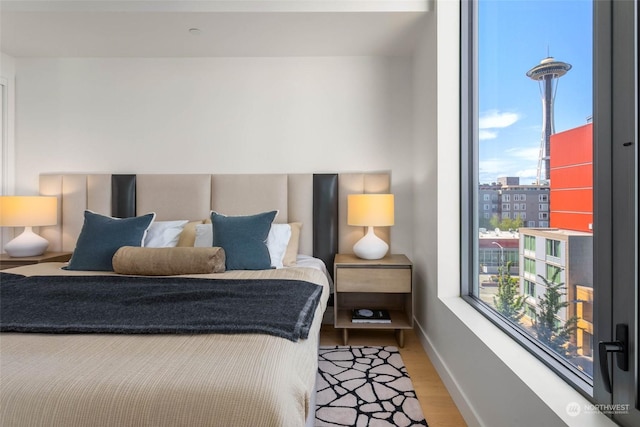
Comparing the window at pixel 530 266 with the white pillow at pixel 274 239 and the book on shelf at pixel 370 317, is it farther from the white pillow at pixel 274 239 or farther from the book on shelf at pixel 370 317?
the white pillow at pixel 274 239

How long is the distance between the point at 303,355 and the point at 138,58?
3.16m

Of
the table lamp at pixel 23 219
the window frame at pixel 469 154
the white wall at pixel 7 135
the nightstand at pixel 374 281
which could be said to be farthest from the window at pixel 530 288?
the white wall at pixel 7 135

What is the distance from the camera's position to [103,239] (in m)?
2.65

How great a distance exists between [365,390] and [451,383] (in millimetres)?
474

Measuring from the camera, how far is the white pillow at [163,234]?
111 inches

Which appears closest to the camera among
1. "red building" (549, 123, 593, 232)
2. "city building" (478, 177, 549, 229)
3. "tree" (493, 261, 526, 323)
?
"red building" (549, 123, 593, 232)

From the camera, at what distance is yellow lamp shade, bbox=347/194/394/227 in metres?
2.83

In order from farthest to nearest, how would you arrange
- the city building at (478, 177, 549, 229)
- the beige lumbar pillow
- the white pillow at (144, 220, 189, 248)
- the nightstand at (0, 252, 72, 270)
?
the nightstand at (0, 252, 72, 270)
the white pillow at (144, 220, 189, 248)
the beige lumbar pillow
the city building at (478, 177, 549, 229)

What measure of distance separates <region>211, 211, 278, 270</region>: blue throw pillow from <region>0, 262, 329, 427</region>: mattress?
1.28 metres

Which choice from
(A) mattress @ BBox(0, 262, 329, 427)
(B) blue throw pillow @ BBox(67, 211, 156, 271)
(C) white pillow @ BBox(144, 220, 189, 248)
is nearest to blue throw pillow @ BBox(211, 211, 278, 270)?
(C) white pillow @ BBox(144, 220, 189, 248)

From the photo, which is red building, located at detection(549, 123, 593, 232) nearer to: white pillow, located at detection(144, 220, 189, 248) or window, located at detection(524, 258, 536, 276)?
window, located at detection(524, 258, 536, 276)

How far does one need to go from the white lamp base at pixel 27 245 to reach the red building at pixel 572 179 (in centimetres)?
360

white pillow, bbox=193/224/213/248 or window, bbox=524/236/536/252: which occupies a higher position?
window, bbox=524/236/536/252

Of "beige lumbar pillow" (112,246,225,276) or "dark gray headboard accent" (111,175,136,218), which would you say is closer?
"beige lumbar pillow" (112,246,225,276)
